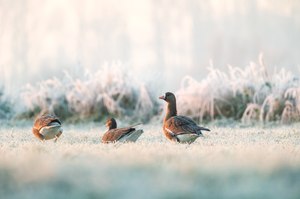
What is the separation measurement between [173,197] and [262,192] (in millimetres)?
513

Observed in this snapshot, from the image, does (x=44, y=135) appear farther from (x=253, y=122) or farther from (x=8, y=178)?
(x=253, y=122)

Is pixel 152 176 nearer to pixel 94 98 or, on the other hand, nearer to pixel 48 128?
pixel 48 128

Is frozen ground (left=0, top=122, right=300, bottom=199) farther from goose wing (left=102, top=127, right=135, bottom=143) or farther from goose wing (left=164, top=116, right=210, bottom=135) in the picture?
goose wing (left=102, top=127, right=135, bottom=143)

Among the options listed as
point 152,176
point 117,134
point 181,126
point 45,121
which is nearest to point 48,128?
point 45,121

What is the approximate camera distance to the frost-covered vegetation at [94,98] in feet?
44.6

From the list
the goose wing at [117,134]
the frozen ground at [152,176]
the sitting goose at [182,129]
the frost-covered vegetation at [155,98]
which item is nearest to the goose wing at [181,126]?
the sitting goose at [182,129]

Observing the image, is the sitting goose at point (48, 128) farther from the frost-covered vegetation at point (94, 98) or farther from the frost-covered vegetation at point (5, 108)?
the frost-covered vegetation at point (5, 108)

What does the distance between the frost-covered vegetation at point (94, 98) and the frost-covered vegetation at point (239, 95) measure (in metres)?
1.08

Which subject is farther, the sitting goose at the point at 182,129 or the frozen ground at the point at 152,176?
the sitting goose at the point at 182,129

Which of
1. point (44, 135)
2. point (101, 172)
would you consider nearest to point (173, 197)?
point (101, 172)

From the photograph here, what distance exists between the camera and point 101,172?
3928 mm

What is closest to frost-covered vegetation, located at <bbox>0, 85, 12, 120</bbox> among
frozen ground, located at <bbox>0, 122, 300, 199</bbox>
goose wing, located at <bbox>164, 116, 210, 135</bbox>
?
goose wing, located at <bbox>164, 116, 210, 135</bbox>

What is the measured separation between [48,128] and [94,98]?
6744 mm

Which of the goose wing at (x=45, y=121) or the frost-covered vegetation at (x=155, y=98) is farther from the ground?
the goose wing at (x=45, y=121)
